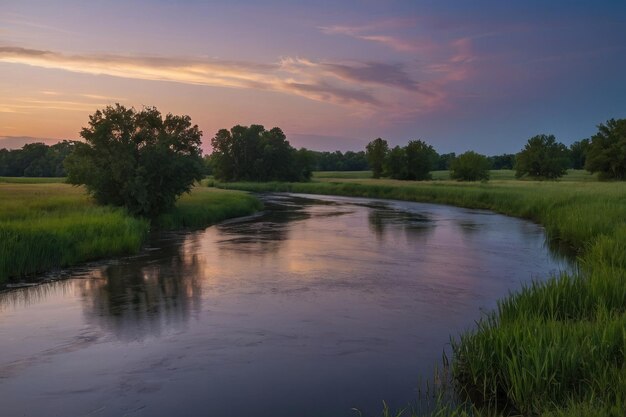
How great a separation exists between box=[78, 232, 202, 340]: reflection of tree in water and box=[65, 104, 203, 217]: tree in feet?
31.1

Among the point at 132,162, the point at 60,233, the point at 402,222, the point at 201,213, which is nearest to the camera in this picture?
the point at 60,233

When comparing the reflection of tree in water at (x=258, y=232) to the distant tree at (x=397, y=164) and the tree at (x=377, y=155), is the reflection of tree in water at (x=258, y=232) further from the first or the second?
the tree at (x=377, y=155)

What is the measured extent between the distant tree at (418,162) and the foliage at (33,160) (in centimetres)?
6181

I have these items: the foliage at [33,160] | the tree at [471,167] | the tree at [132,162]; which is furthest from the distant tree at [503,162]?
the tree at [132,162]

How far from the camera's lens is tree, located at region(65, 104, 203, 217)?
27.8m

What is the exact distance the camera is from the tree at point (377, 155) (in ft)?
351

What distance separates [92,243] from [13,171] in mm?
87501

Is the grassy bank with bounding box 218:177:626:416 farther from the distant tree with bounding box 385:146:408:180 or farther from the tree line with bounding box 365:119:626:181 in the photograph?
the distant tree with bounding box 385:146:408:180

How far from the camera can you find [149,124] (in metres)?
30.0

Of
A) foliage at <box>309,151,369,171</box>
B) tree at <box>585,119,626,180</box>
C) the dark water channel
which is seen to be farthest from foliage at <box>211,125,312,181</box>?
the dark water channel

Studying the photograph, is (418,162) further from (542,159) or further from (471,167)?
(542,159)

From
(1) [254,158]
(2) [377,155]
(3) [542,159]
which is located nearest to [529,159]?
(3) [542,159]

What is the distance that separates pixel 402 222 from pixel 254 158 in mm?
74307

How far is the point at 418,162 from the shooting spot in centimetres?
9669
